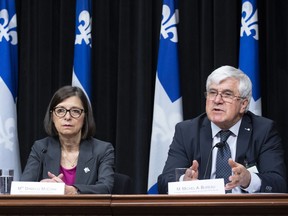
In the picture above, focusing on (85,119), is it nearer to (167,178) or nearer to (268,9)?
(167,178)

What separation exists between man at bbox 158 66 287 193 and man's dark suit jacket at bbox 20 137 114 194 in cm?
34

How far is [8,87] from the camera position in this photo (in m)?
4.76

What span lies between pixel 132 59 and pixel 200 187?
2.27 metres

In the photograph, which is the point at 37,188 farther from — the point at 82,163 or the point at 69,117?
the point at 69,117

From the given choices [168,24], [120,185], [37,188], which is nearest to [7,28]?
[168,24]

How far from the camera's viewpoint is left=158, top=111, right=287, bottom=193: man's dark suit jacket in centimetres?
345

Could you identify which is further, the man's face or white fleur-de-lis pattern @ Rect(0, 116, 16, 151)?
white fleur-de-lis pattern @ Rect(0, 116, 16, 151)

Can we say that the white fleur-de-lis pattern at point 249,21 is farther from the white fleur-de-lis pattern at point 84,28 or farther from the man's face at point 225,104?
the white fleur-de-lis pattern at point 84,28

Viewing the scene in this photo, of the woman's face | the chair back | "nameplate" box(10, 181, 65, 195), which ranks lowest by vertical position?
the chair back

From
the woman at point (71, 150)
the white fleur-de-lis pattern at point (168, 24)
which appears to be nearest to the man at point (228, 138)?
the woman at point (71, 150)

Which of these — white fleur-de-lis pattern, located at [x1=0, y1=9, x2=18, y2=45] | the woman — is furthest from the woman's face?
white fleur-de-lis pattern, located at [x1=0, y1=9, x2=18, y2=45]

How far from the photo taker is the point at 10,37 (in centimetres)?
483

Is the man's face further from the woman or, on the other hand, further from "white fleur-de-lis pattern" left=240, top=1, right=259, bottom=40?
"white fleur-de-lis pattern" left=240, top=1, right=259, bottom=40

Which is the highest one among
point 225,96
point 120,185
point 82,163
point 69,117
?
point 225,96
